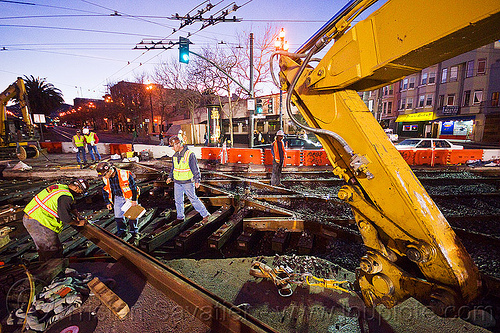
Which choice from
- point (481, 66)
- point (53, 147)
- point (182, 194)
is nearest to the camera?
point (182, 194)

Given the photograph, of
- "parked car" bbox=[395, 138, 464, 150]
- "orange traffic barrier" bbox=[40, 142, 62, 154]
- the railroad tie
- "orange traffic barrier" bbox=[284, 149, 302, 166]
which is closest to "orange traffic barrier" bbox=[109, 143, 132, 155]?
"orange traffic barrier" bbox=[40, 142, 62, 154]

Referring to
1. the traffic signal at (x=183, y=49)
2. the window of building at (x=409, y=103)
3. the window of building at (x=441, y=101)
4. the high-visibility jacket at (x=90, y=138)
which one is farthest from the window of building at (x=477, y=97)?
the high-visibility jacket at (x=90, y=138)

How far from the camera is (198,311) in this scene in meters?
2.61

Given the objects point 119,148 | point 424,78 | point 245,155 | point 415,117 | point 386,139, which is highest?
point 424,78

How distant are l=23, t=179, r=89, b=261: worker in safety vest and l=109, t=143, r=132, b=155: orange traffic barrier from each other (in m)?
13.7

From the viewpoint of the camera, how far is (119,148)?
1691 cm

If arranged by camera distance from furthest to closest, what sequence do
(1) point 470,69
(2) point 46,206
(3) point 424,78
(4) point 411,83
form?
1. (4) point 411,83
2. (3) point 424,78
3. (1) point 470,69
4. (2) point 46,206

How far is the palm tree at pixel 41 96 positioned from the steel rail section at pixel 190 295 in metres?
48.9

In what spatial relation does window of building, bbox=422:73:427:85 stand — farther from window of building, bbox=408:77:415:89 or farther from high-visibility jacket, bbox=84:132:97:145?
high-visibility jacket, bbox=84:132:97:145

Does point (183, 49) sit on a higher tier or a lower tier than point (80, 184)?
higher

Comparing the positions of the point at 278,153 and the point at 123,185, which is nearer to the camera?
the point at 123,185

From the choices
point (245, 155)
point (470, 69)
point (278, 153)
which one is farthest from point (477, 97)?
point (278, 153)

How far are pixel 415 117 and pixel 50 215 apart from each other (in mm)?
42233

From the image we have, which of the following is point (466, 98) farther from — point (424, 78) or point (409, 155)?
point (409, 155)
